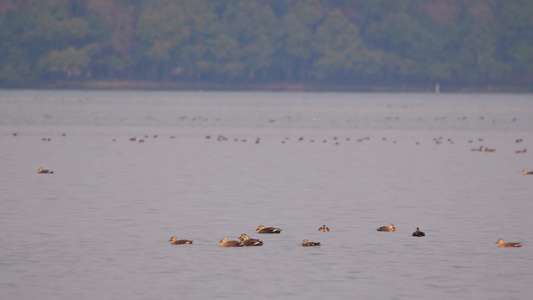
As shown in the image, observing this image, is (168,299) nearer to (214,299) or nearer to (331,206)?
(214,299)

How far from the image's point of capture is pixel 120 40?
198750mm

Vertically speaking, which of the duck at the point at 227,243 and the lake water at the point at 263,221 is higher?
the duck at the point at 227,243

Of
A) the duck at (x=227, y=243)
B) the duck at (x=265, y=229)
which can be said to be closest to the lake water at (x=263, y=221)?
the duck at (x=265, y=229)

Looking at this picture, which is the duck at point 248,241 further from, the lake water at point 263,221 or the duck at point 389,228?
the duck at point 389,228

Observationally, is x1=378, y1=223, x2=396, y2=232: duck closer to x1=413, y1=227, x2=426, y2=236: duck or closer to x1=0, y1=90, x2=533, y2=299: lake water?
x1=0, y1=90, x2=533, y2=299: lake water

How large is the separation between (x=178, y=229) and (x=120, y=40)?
181 meters

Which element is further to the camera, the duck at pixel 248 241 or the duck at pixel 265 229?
the duck at pixel 265 229

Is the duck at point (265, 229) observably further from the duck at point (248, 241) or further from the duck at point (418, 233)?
the duck at point (418, 233)

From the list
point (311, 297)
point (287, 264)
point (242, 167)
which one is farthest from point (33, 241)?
point (242, 167)

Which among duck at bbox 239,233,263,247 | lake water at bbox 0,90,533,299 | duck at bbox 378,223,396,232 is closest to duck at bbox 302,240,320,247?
lake water at bbox 0,90,533,299

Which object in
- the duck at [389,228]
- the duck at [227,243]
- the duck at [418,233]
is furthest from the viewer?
the duck at [389,228]

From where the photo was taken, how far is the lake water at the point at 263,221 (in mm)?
15641

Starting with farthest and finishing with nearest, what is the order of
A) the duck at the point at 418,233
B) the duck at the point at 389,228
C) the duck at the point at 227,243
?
the duck at the point at 389,228, the duck at the point at 418,233, the duck at the point at 227,243

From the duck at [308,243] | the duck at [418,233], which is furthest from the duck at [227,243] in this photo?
the duck at [418,233]
